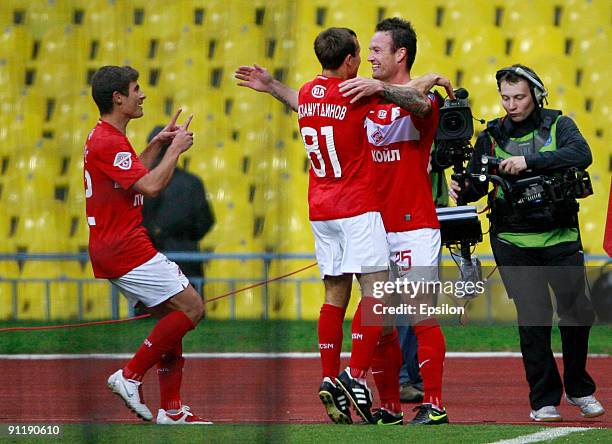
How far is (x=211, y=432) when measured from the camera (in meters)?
4.49

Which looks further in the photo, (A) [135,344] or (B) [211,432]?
(A) [135,344]

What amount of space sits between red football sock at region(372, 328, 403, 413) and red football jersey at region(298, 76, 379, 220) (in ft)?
2.36

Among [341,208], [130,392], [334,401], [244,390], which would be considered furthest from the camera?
[341,208]

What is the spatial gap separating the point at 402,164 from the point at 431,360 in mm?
994

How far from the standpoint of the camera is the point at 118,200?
577 cm

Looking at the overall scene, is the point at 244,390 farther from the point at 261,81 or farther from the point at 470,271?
the point at 470,271

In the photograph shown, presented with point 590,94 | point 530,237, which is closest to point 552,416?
point 530,237

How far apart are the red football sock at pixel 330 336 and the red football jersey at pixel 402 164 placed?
51 cm

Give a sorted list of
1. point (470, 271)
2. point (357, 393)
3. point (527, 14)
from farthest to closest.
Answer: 1. point (527, 14)
2. point (470, 271)
3. point (357, 393)

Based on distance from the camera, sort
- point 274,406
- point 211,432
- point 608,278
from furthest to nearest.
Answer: point 608,278, point 211,432, point 274,406

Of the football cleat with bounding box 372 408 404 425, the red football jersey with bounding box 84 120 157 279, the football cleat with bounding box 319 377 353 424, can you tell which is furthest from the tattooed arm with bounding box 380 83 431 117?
the football cleat with bounding box 372 408 404 425

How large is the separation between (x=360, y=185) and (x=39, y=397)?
1905 millimetres

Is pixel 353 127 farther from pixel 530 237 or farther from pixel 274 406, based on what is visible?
pixel 274 406

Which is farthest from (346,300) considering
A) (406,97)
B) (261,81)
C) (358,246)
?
(261,81)
